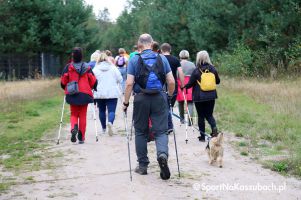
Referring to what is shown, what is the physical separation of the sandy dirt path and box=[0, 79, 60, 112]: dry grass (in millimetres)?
9137

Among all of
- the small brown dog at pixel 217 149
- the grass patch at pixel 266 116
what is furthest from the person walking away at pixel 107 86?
the small brown dog at pixel 217 149

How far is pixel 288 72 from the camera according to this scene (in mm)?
24016

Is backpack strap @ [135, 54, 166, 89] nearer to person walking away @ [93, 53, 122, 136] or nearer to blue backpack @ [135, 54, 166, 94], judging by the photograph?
blue backpack @ [135, 54, 166, 94]

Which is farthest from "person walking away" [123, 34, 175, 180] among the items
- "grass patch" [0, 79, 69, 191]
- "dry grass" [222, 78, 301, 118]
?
"dry grass" [222, 78, 301, 118]

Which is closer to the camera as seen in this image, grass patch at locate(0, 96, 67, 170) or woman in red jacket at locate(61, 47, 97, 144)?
grass patch at locate(0, 96, 67, 170)

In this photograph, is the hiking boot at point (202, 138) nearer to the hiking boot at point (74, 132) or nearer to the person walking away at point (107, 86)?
the person walking away at point (107, 86)

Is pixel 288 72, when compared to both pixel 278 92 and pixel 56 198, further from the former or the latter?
pixel 56 198

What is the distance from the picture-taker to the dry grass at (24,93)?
20212 millimetres

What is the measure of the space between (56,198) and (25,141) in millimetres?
5644

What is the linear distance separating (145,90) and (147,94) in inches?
3.4

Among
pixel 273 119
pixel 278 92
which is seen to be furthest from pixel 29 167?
pixel 278 92

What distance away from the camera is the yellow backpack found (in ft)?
37.8

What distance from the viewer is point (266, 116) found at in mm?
14500

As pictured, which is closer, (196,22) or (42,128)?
(42,128)
